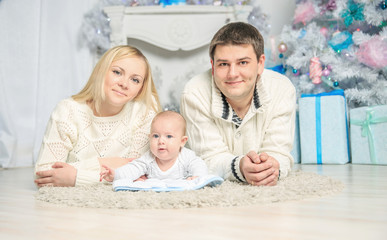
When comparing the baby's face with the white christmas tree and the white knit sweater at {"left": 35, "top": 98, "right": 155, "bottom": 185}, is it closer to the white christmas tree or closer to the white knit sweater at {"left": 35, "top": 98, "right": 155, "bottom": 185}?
the white knit sweater at {"left": 35, "top": 98, "right": 155, "bottom": 185}

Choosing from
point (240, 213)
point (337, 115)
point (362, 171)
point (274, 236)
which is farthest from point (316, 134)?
point (274, 236)

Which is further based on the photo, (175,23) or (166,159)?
(175,23)

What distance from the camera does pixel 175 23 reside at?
326 cm

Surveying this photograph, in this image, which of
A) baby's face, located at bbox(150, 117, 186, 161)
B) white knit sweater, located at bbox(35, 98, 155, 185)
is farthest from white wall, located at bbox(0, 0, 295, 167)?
baby's face, located at bbox(150, 117, 186, 161)

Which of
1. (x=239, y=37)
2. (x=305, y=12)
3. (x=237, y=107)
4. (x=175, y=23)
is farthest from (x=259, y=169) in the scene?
(x=175, y=23)

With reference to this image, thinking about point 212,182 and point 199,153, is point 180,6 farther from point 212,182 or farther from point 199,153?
point 212,182

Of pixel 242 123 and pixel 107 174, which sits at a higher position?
pixel 242 123

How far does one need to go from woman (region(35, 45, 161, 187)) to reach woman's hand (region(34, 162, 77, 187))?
3.6 inches

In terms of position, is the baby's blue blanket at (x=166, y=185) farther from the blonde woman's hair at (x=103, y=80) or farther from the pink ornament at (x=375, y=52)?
the pink ornament at (x=375, y=52)

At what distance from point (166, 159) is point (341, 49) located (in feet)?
5.90

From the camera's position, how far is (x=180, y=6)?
322 centimetres

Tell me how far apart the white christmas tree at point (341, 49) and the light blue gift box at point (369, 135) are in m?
0.15

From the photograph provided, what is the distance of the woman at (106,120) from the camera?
1.72m

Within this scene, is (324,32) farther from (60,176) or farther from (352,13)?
(60,176)
